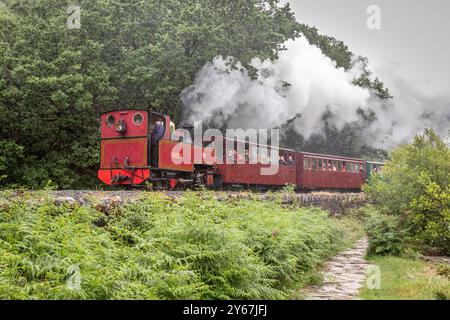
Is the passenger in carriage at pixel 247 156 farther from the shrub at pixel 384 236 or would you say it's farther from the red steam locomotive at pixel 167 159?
A: the shrub at pixel 384 236

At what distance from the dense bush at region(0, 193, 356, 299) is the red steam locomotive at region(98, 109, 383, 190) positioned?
636cm

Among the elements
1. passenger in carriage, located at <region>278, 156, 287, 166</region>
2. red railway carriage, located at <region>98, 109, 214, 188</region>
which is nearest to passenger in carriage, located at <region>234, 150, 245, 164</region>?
passenger in carriage, located at <region>278, 156, 287, 166</region>

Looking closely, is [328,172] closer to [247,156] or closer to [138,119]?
[247,156]

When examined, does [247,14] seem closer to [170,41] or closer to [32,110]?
[170,41]

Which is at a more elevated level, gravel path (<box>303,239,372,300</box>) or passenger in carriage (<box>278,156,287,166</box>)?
passenger in carriage (<box>278,156,287,166</box>)

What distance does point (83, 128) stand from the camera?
24000 millimetres

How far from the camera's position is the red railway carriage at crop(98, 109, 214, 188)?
622 inches

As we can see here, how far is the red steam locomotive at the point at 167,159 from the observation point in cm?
1588

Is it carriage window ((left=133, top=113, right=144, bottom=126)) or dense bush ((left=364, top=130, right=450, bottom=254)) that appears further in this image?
carriage window ((left=133, top=113, right=144, bottom=126))

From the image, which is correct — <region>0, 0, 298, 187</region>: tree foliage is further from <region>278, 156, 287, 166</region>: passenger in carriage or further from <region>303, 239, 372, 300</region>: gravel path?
<region>303, 239, 372, 300</region>: gravel path

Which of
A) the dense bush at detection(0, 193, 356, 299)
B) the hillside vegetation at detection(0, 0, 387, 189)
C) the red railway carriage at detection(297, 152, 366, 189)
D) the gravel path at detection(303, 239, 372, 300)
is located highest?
the hillside vegetation at detection(0, 0, 387, 189)

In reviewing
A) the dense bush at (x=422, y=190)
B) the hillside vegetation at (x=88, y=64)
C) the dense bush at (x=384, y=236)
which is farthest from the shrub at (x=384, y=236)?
the hillside vegetation at (x=88, y=64)

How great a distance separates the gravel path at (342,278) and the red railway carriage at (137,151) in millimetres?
6274

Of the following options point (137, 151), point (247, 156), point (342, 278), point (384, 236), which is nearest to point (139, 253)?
point (342, 278)
